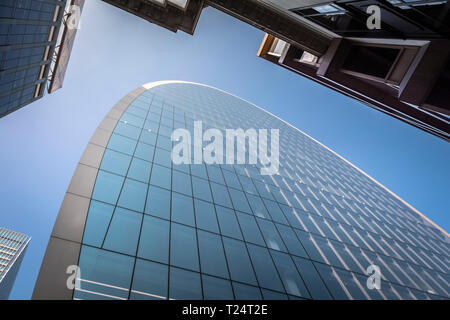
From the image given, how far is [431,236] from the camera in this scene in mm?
24750

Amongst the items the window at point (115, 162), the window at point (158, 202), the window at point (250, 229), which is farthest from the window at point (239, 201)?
the window at point (115, 162)

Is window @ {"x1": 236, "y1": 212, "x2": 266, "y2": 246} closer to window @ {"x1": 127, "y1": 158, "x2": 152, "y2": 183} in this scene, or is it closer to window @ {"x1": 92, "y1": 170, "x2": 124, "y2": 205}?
window @ {"x1": 127, "y1": 158, "x2": 152, "y2": 183}

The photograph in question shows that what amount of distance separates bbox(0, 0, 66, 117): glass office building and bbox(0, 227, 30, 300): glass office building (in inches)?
4962

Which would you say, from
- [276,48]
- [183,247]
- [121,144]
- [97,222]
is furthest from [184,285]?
[276,48]

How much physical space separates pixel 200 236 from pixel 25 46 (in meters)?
42.4

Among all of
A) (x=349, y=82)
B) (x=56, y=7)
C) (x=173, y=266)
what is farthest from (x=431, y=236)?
(x=56, y=7)

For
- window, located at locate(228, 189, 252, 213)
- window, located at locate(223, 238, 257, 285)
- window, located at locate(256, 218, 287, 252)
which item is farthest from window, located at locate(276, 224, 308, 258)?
window, located at locate(223, 238, 257, 285)

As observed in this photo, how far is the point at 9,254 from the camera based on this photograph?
133000 millimetres

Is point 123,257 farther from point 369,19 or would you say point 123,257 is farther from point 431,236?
point 431,236

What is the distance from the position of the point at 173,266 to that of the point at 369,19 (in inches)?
526

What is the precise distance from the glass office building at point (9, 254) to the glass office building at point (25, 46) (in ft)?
413

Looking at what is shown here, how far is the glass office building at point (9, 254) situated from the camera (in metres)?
125

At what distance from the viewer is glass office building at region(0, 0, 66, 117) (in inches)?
1159

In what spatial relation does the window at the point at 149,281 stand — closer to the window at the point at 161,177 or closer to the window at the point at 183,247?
the window at the point at 183,247
